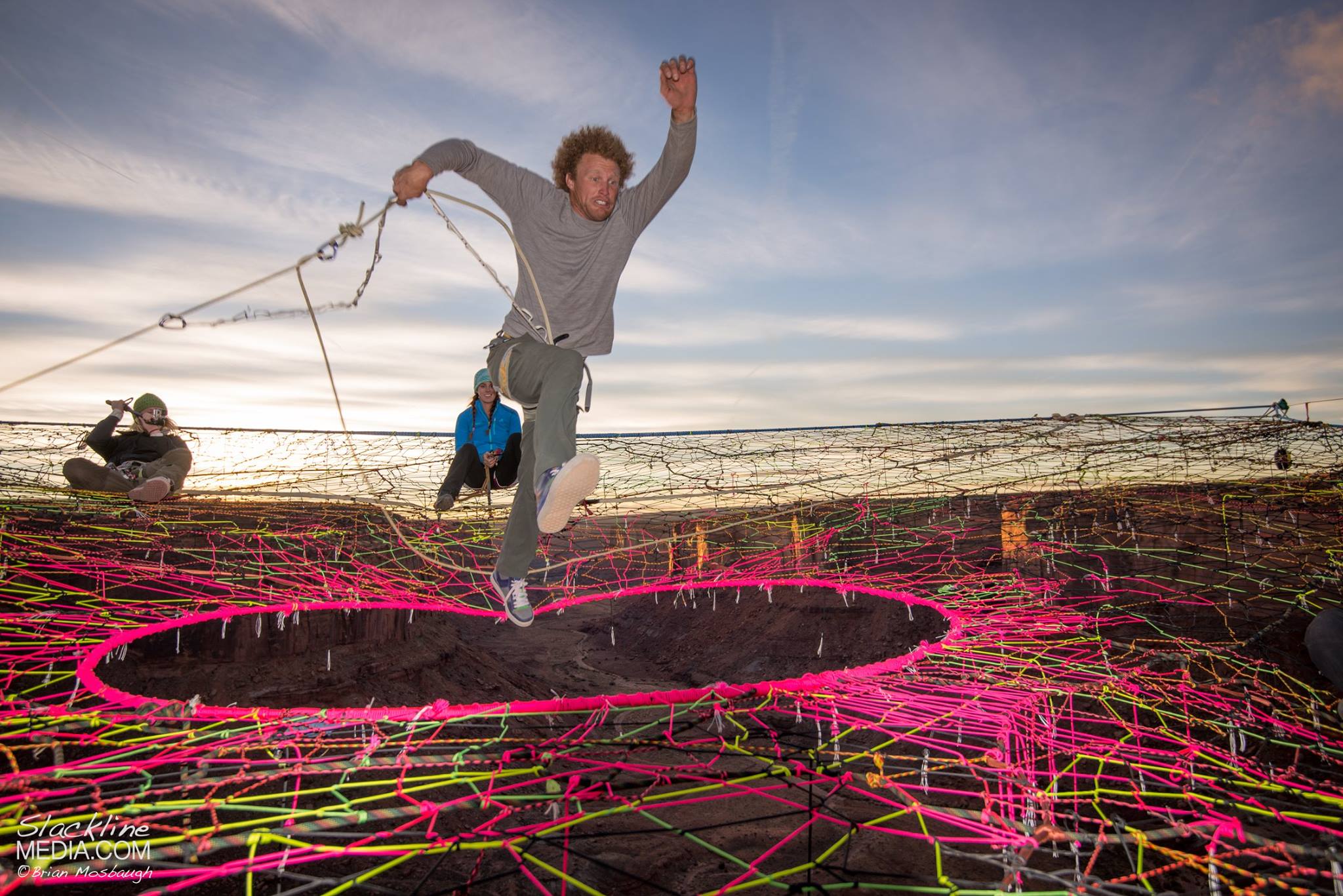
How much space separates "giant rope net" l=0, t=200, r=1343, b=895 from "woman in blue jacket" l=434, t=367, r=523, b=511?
0.90 feet

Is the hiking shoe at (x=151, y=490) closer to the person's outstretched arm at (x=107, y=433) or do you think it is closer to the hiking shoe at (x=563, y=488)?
the person's outstretched arm at (x=107, y=433)

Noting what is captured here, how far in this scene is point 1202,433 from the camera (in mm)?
6816

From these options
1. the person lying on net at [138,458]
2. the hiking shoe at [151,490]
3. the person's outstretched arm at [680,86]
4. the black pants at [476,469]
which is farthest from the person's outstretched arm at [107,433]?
the person's outstretched arm at [680,86]

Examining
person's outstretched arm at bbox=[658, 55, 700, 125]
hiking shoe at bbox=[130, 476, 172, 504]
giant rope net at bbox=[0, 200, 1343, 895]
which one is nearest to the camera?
giant rope net at bbox=[0, 200, 1343, 895]

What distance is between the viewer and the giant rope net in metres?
2.40

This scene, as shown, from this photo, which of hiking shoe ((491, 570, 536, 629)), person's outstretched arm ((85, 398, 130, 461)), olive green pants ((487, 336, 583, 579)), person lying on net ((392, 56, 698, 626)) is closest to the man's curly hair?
person lying on net ((392, 56, 698, 626))

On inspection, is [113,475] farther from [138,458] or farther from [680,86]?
[680,86]

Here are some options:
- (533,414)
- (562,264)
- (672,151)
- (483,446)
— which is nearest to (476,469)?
(483,446)

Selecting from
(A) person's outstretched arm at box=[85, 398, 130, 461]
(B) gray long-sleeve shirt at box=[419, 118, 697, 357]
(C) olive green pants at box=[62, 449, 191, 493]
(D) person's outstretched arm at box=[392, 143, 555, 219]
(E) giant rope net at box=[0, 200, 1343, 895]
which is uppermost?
(D) person's outstretched arm at box=[392, 143, 555, 219]

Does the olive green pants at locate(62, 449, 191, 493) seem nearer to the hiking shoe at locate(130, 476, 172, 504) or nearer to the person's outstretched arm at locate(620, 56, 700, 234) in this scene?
the hiking shoe at locate(130, 476, 172, 504)

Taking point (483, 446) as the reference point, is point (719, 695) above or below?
below

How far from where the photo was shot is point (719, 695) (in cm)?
323

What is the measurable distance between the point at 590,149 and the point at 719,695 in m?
2.58

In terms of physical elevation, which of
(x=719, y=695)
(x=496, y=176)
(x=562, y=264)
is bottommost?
(x=719, y=695)
